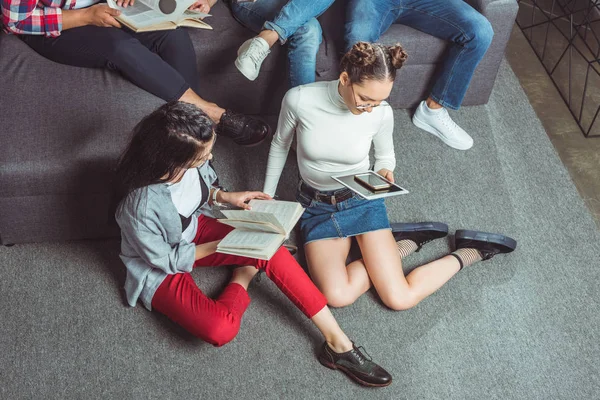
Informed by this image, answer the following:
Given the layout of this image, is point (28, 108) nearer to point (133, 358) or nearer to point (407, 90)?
point (133, 358)

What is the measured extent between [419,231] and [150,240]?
1091 millimetres

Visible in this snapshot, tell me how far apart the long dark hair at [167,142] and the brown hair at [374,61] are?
0.49 meters

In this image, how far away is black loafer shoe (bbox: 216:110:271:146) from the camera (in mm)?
2703

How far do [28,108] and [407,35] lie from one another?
1.58m

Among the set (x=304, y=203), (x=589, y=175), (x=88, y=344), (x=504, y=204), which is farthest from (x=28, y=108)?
(x=589, y=175)

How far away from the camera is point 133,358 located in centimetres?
225

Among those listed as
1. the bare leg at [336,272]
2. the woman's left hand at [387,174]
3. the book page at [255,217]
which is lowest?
the bare leg at [336,272]

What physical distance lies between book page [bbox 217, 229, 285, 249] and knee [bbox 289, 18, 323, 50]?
93 cm

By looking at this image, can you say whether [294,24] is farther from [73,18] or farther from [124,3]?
[73,18]

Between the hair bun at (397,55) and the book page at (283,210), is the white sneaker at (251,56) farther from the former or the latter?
the hair bun at (397,55)

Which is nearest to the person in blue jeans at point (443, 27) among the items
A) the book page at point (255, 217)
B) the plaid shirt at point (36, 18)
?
the book page at point (255, 217)

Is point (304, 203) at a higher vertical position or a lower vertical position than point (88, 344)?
higher

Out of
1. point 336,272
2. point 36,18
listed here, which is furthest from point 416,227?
point 36,18

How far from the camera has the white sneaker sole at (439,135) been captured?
297cm
